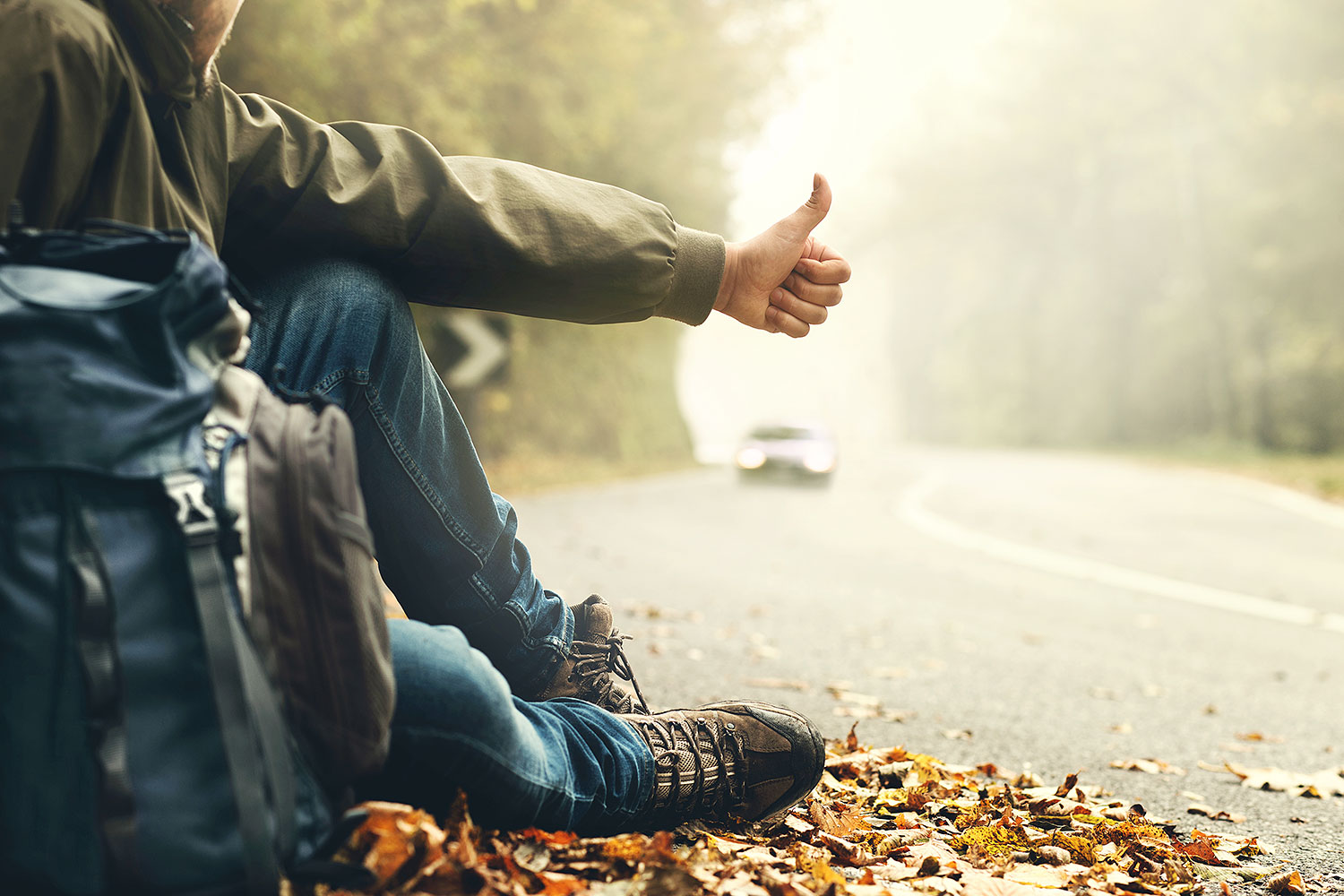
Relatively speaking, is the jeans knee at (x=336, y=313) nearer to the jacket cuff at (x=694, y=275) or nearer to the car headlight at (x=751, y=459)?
the jacket cuff at (x=694, y=275)

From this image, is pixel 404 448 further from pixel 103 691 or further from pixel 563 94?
pixel 563 94

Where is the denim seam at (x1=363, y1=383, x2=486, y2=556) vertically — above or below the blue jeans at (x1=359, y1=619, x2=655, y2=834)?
above

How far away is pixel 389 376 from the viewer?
5.56 ft

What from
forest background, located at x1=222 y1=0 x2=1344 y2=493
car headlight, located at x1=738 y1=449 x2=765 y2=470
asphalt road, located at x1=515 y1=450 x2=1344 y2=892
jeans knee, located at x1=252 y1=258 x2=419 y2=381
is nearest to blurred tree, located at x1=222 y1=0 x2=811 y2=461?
forest background, located at x1=222 y1=0 x2=1344 y2=493

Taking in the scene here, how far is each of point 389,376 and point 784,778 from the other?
1.02 m

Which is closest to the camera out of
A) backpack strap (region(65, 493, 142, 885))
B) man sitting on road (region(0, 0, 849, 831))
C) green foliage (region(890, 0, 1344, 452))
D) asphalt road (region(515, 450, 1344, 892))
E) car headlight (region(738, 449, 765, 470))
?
backpack strap (region(65, 493, 142, 885))

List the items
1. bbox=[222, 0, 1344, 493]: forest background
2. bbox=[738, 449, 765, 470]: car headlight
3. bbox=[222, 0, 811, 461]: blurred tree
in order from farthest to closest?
1. bbox=[738, 449, 765, 470]: car headlight
2. bbox=[222, 0, 1344, 493]: forest background
3. bbox=[222, 0, 811, 461]: blurred tree

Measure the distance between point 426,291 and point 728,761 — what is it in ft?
3.38

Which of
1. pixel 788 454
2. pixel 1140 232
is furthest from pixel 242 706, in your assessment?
pixel 1140 232

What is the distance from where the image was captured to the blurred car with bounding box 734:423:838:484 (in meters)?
17.2

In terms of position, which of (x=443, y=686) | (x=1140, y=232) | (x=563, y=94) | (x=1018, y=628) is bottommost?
(x=1018, y=628)

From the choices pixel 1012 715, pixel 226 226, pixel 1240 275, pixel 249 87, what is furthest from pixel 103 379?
pixel 1240 275

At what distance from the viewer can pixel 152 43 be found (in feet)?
4.69

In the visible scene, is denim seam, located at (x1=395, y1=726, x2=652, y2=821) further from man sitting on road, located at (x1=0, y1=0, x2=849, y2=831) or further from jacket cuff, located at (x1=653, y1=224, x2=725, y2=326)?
A: jacket cuff, located at (x1=653, y1=224, x2=725, y2=326)
